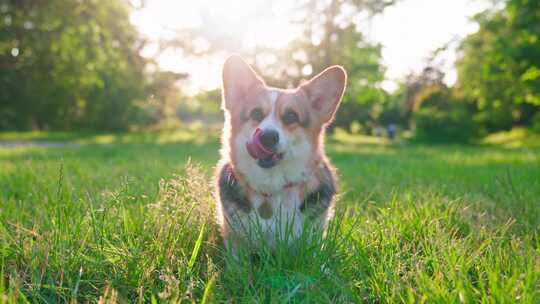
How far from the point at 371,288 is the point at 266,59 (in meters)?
17.7

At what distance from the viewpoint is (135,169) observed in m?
5.12

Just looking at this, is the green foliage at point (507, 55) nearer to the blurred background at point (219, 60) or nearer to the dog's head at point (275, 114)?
the blurred background at point (219, 60)

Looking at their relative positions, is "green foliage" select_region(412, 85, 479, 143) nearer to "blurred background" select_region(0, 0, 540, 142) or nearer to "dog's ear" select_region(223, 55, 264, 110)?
"blurred background" select_region(0, 0, 540, 142)

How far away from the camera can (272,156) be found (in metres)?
2.50

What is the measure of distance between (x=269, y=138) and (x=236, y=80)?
63cm

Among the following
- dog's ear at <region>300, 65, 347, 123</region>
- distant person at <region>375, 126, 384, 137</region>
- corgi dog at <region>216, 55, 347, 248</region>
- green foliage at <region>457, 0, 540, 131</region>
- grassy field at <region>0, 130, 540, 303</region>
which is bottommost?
distant person at <region>375, 126, 384, 137</region>

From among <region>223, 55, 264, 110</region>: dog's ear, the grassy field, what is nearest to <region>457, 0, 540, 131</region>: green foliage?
<region>223, 55, 264, 110</region>: dog's ear

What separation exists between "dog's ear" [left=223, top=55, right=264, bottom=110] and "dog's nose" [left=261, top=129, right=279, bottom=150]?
52 centimetres

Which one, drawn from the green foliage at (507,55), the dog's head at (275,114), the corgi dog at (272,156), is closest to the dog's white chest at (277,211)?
the corgi dog at (272,156)

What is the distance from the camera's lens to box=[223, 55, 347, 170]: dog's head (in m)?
2.50

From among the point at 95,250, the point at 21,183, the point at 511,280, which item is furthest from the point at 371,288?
the point at 21,183

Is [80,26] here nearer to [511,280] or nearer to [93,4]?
[93,4]

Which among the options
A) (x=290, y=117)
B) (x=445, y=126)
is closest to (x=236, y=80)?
(x=290, y=117)

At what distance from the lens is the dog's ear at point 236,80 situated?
109 inches
